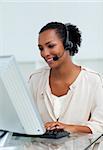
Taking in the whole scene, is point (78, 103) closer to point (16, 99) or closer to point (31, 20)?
point (16, 99)

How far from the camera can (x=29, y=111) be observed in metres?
0.93

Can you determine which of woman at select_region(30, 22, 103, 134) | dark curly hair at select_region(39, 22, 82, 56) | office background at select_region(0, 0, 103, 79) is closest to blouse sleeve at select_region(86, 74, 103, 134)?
woman at select_region(30, 22, 103, 134)

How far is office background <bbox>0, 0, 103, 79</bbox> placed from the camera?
2.42 metres

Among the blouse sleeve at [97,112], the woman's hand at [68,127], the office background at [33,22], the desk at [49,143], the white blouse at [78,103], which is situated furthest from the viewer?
the office background at [33,22]

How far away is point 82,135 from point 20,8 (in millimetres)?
1388

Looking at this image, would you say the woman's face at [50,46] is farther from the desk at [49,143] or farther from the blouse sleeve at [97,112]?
the desk at [49,143]

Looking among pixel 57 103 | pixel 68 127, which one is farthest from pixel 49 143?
pixel 57 103

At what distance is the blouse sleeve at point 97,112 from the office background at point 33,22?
89cm

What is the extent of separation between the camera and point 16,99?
92 cm

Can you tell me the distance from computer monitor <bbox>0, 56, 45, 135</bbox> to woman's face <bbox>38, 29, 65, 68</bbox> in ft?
2.14

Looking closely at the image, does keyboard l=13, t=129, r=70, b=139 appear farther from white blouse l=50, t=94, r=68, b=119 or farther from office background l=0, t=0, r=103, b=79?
office background l=0, t=0, r=103, b=79

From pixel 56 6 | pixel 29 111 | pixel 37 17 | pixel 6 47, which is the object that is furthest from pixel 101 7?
pixel 29 111

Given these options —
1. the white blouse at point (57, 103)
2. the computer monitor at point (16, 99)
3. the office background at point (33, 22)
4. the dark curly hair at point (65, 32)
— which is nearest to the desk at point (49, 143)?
the computer monitor at point (16, 99)

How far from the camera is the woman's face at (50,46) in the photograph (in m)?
1.59
